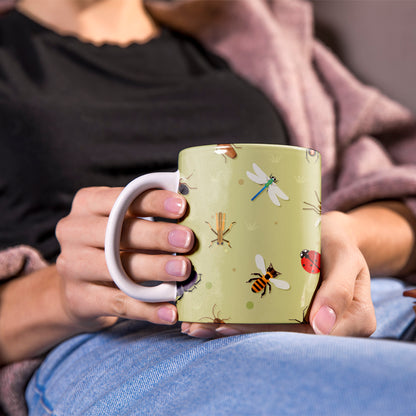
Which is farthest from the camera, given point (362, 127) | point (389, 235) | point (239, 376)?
point (362, 127)

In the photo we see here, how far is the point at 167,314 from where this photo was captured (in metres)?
0.41

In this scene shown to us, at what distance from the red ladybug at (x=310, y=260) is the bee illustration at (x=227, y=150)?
0.10 metres

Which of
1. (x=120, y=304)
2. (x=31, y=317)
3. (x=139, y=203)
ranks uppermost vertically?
(x=139, y=203)

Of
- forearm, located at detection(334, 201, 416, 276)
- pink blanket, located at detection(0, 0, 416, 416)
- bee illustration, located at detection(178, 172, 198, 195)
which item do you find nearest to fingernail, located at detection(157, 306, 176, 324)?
bee illustration, located at detection(178, 172, 198, 195)

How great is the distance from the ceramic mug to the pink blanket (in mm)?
521

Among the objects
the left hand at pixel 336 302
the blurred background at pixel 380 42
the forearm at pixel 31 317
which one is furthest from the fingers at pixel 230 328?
the blurred background at pixel 380 42

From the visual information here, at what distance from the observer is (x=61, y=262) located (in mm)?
467

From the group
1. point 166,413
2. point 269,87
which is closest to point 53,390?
point 166,413

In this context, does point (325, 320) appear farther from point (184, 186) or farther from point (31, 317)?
point (31, 317)

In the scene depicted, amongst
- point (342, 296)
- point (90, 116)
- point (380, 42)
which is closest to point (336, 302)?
point (342, 296)

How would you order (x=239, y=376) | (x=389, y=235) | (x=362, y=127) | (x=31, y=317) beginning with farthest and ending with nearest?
(x=362, y=127) < (x=389, y=235) < (x=31, y=317) < (x=239, y=376)

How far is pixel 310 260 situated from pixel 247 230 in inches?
2.6

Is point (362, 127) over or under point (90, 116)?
under

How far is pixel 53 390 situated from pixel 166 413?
0.85 feet
